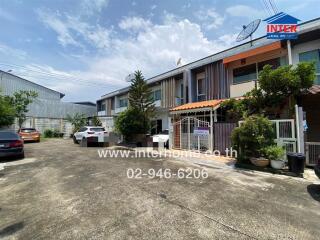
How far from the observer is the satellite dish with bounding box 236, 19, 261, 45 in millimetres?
13878

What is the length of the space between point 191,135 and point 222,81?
4.92 meters

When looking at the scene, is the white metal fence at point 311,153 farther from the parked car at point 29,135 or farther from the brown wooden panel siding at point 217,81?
the parked car at point 29,135

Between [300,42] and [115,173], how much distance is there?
479 inches

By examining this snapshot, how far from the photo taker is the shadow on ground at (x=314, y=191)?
200 inches

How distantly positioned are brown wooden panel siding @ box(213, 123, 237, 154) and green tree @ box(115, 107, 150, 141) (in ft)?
23.0

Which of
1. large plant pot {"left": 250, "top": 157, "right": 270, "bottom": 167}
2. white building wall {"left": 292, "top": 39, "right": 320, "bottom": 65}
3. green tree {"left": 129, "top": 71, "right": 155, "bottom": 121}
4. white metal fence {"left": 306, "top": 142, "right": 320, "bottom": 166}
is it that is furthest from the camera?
green tree {"left": 129, "top": 71, "right": 155, "bottom": 121}

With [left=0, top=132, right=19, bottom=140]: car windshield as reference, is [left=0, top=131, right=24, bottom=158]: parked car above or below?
below

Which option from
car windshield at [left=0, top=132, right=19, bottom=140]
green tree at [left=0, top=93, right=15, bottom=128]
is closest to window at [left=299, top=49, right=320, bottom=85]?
car windshield at [left=0, top=132, right=19, bottom=140]

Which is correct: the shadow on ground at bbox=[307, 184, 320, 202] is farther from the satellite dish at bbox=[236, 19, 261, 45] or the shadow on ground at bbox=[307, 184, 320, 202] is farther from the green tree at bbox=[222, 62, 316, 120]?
the satellite dish at bbox=[236, 19, 261, 45]

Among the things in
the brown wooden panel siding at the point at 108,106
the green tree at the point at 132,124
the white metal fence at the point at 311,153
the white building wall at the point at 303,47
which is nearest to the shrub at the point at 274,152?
the white metal fence at the point at 311,153

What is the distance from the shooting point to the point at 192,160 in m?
9.83

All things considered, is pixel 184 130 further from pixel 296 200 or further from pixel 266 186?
pixel 296 200

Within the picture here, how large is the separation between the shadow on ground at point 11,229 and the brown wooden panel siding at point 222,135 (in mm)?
9506

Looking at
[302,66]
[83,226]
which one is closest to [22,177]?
[83,226]
